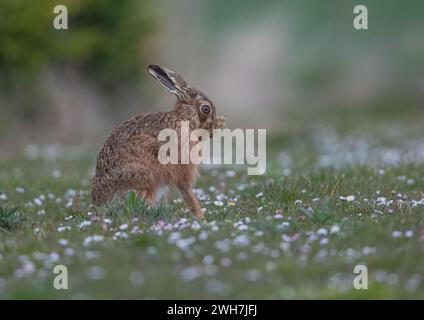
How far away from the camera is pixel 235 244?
24.1ft

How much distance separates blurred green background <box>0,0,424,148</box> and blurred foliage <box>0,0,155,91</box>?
0.11 ft

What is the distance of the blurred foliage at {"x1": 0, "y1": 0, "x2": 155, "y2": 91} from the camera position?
21.3 metres

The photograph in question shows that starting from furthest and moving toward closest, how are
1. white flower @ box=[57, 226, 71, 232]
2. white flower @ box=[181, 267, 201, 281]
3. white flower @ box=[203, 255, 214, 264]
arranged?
white flower @ box=[57, 226, 71, 232]
white flower @ box=[203, 255, 214, 264]
white flower @ box=[181, 267, 201, 281]

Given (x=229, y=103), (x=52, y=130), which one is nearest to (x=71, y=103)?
(x=52, y=130)

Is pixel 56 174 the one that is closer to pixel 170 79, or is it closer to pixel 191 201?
pixel 170 79

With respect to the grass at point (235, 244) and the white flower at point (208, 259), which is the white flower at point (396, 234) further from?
the white flower at point (208, 259)

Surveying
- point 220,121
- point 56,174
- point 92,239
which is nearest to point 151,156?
point 220,121

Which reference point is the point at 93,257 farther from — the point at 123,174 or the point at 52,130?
the point at 52,130

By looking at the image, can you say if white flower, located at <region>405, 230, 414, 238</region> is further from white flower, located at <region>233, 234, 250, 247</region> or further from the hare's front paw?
the hare's front paw

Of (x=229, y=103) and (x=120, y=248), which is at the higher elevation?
(x=229, y=103)

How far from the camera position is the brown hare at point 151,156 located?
9367 millimetres

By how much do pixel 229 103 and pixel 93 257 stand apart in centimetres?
1963

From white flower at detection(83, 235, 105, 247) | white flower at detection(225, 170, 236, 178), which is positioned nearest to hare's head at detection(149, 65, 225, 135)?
white flower at detection(83, 235, 105, 247)
